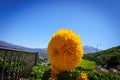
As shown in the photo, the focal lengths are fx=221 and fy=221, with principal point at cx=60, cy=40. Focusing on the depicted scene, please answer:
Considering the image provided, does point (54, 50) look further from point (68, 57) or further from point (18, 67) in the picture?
point (18, 67)

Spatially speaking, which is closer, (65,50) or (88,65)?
(65,50)

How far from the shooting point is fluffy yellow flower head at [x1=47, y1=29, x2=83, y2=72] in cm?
131

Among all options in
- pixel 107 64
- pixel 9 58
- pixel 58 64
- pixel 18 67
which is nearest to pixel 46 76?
pixel 58 64

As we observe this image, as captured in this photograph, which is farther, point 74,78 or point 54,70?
point 74,78

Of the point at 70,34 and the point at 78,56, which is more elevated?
the point at 70,34

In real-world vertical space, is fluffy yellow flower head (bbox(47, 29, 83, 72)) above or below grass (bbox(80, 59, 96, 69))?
above

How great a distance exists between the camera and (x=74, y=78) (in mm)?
1583

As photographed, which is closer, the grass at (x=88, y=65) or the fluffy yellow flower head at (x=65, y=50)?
the fluffy yellow flower head at (x=65, y=50)

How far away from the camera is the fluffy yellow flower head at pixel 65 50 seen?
4.31 ft

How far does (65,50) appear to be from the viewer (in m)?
1.32

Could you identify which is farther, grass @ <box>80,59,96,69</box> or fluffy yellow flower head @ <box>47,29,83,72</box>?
grass @ <box>80,59,96,69</box>

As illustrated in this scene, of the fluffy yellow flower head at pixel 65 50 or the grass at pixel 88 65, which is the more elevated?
the fluffy yellow flower head at pixel 65 50

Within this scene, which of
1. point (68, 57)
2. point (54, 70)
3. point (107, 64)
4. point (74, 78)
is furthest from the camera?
point (107, 64)

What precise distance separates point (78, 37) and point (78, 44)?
0.05 m
